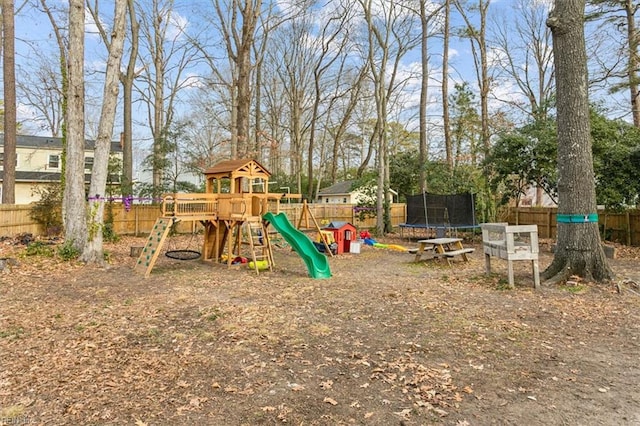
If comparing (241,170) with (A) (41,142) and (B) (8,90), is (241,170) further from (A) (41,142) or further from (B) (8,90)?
(A) (41,142)

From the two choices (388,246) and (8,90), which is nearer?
(388,246)

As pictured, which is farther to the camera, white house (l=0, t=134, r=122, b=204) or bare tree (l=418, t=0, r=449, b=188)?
white house (l=0, t=134, r=122, b=204)

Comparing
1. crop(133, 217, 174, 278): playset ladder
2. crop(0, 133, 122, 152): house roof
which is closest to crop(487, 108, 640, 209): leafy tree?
crop(133, 217, 174, 278): playset ladder

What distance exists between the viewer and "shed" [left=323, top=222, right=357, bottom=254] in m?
10.8

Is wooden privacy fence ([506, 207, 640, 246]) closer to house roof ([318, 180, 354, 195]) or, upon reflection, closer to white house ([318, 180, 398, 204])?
white house ([318, 180, 398, 204])

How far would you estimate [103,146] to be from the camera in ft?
25.7

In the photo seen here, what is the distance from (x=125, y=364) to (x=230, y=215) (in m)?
5.25

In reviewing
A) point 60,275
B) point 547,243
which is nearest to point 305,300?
point 60,275

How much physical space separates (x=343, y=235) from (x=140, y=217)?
8512 mm

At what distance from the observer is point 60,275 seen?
6785 mm

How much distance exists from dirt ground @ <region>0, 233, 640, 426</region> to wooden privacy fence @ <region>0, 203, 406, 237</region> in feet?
14.4

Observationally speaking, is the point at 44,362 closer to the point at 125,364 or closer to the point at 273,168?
the point at 125,364

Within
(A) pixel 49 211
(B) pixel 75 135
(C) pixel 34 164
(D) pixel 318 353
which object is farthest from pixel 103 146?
(C) pixel 34 164

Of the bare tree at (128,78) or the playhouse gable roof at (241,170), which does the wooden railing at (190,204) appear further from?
the bare tree at (128,78)
